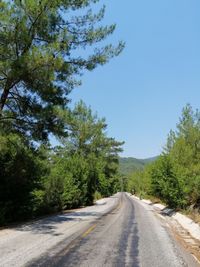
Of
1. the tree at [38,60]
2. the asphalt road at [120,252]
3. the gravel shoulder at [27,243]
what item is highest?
the tree at [38,60]

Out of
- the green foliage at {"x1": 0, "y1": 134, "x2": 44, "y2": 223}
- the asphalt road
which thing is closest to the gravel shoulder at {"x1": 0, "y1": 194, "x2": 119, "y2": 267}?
the asphalt road

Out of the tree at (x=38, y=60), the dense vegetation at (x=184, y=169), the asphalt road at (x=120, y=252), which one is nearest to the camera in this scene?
the asphalt road at (x=120, y=252)

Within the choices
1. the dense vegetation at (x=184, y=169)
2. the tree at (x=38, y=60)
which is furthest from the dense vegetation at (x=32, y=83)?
the dense vegetation at (x=184, y=169)

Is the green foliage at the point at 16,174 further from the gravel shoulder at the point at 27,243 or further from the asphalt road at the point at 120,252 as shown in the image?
the asphalt road at the point at 120,252

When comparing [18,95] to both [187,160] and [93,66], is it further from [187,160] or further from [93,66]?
[187,160]

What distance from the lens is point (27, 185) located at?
2094 centimetres

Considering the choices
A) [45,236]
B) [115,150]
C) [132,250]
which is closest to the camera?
[132,250]

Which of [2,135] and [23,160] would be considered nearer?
[2,135]

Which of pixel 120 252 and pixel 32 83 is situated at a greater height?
pixel 32 83

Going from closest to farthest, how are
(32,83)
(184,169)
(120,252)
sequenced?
(120,252)
(32,83)
(184,169)

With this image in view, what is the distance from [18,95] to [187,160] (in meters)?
18.4

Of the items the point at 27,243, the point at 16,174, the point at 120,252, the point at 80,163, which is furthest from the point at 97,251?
the point at 80,163

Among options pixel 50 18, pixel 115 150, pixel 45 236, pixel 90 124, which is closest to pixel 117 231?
pixel 45 236

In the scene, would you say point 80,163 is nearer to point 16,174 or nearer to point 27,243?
point 16,174
